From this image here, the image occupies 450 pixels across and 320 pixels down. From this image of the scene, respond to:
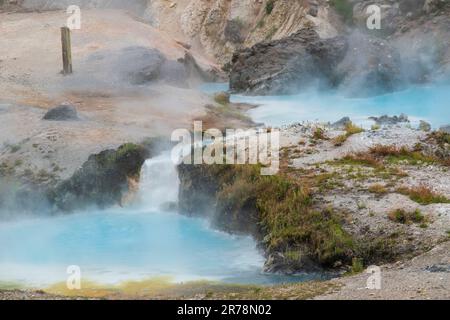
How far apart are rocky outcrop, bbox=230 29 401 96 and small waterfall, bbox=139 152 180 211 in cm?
1720

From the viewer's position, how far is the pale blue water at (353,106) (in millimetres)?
33188

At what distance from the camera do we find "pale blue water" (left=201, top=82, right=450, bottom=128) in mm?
33188

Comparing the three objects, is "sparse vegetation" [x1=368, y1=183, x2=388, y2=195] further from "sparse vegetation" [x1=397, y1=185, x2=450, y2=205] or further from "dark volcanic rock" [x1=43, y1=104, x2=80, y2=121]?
"dark volcanic rock" [x1=43, y1=104, x2=80, y2=121]

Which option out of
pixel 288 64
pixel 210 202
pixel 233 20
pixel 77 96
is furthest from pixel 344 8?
pixel 210 202

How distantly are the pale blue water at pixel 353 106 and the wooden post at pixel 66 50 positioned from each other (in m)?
8.81

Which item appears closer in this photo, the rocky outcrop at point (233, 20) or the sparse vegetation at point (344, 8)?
the rocky outcrop at point (233, 20)

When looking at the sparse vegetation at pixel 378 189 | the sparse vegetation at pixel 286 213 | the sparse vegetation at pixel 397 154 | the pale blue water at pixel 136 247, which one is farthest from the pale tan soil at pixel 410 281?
the sparse vegetation at pixel 397 154

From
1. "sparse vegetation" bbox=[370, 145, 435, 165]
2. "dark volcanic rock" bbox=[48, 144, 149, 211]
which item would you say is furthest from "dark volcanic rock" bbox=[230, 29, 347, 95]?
"sparse vegetation" bbox=[370, 145, 435, 165]

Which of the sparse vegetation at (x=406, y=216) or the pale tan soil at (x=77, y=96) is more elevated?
the pale tan soil at (x=77, y=96)

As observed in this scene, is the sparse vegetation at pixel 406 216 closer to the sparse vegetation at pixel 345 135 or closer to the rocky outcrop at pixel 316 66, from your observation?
the sparse vegetation at pixel 345 135

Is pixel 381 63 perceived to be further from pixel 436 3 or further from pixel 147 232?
pixel 147 232

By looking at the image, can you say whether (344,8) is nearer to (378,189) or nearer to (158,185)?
(158,185)
